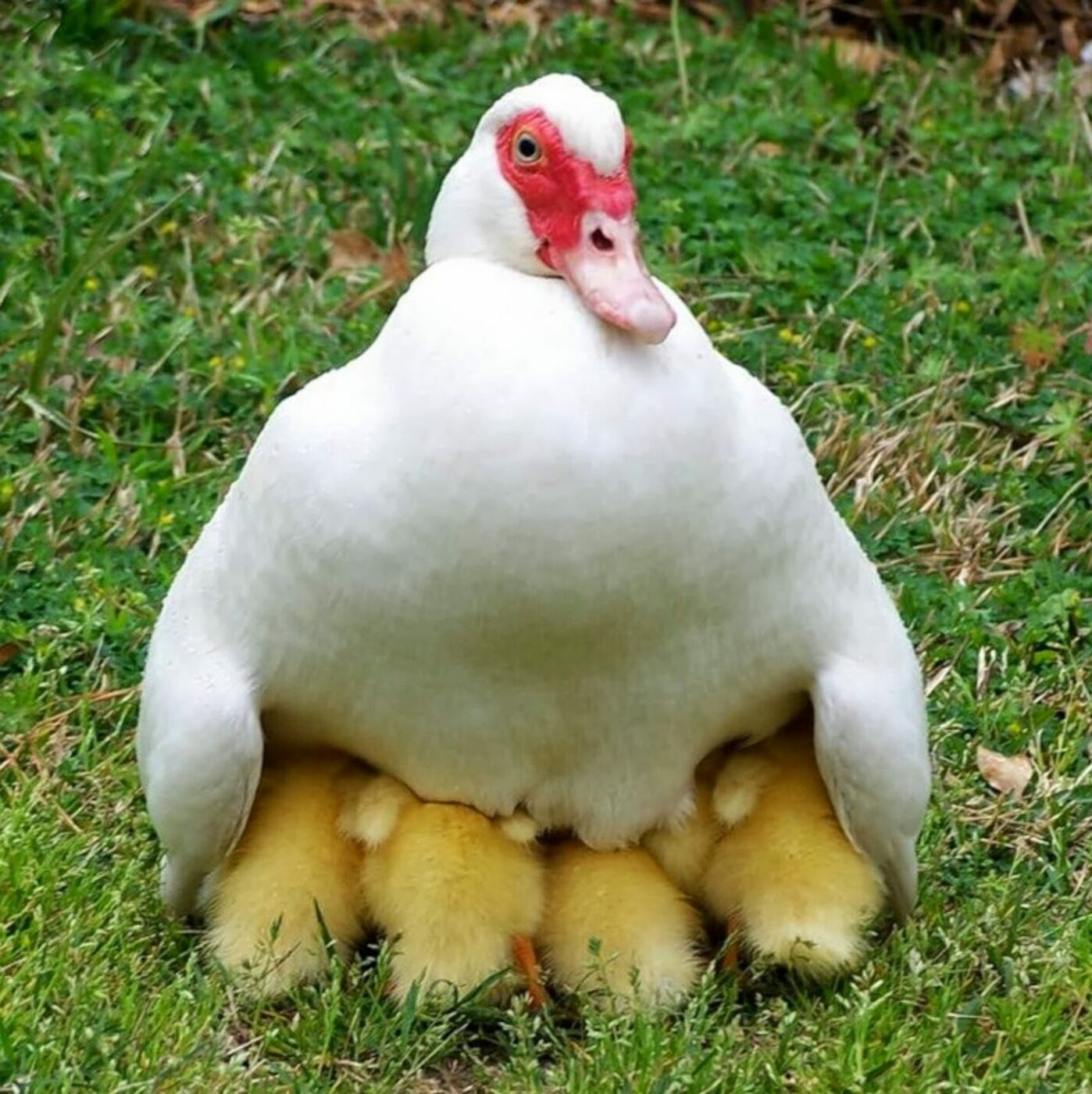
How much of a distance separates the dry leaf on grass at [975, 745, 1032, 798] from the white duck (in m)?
0.54

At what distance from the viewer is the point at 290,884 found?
3.43 metres

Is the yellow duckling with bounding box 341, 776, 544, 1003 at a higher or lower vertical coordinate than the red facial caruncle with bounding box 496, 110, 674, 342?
lower

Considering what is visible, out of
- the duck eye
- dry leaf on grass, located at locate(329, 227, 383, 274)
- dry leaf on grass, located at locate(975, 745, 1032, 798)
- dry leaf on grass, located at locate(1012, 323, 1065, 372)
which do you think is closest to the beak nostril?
the duck eye

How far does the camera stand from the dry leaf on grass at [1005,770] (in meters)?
3.99

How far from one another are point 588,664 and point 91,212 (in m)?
2.66

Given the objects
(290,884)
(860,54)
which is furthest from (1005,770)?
(860,54)

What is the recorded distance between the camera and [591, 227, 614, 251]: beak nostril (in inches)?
126

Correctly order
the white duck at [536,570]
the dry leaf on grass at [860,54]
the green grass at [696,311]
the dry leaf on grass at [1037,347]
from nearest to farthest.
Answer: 1. the white duck at [536,570]
2. the green grass at [696,311]
3. the dry leaf on grass at [1037,347]
4. the dry leaf on grass at [860,54]

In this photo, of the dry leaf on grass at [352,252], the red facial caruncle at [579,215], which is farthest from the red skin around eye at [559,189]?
the dry leaf on grass at [352,252]

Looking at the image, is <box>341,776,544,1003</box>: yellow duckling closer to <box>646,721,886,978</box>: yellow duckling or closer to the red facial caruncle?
<box>646,721,886,978</box>: yellow duckling

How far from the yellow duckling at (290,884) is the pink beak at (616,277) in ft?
2.55

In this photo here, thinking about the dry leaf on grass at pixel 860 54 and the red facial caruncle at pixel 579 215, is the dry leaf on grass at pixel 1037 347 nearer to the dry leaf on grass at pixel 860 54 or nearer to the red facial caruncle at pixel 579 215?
the dry leaf on grass at pixel 860 54

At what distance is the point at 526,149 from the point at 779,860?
101 centimetres

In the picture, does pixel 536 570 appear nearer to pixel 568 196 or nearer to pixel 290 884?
pixel 568 196
